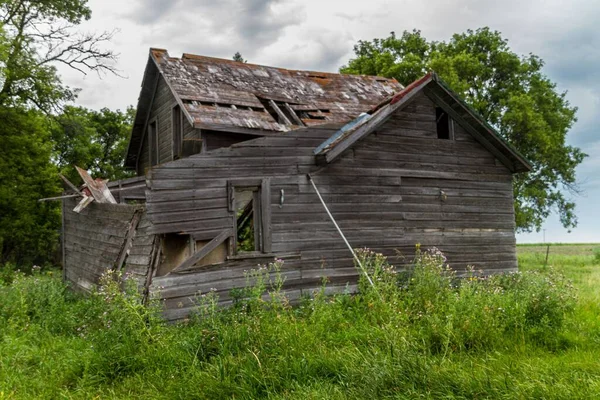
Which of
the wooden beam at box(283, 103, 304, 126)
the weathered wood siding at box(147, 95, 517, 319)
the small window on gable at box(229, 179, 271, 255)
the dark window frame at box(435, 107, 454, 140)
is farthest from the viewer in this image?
the dark window frame at box(435, 107, 454, 140)

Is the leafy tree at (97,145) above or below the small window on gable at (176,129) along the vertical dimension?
above

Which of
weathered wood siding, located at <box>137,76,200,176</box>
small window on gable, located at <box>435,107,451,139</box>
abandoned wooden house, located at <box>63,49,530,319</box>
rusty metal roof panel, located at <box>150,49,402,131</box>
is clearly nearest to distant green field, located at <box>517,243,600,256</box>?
small window on gable, located at <box>435,107,451,139</box>

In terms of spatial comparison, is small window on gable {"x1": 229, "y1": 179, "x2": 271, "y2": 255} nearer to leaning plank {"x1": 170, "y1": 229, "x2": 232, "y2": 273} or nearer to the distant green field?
leaning plank {"x1": 170, "y1": 229, "x2": 232, "y2": 273}

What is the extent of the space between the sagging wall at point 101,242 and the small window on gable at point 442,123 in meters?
8.12

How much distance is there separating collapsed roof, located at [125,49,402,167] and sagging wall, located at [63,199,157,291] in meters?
2.72

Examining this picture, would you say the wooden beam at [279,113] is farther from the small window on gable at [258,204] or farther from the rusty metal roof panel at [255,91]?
the small window on gable at [258,204]

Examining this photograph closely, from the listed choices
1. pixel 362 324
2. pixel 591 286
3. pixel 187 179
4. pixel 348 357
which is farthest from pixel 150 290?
pixel 591 286

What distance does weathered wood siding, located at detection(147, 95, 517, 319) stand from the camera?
966cm

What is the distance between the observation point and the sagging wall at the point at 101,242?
10027 millimetres

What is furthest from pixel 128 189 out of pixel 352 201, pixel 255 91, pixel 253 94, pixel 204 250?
pixel 352 201

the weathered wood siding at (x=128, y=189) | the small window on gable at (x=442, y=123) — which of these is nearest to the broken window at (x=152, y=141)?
the weathered wood siding at (x=128, y=189)

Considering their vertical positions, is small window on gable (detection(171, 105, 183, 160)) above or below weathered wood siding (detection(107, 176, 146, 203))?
above

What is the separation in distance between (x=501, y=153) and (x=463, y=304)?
7.58 meters

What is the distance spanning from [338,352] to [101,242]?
8.51m
